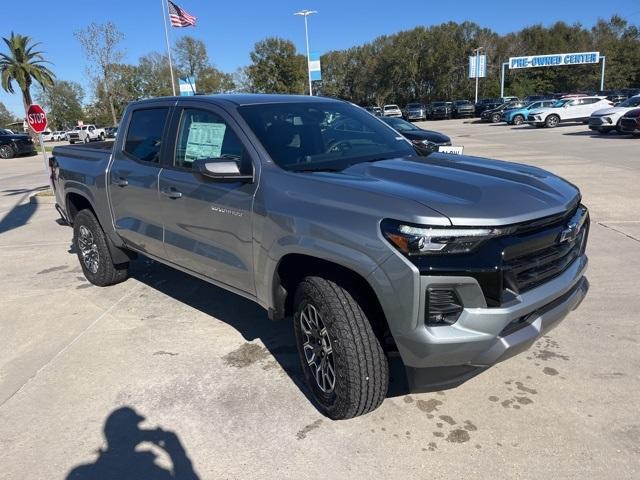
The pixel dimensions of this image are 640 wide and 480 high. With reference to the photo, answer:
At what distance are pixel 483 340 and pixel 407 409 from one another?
0.89 metres

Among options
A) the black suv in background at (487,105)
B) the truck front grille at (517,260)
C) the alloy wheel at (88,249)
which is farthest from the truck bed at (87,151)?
the black suv in background at (487,105)

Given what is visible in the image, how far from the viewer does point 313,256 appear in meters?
2.83

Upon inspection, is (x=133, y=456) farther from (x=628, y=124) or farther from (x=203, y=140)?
(x=628, y=124)

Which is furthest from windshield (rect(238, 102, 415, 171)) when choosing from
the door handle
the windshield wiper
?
the door handle

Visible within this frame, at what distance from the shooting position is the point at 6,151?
28562mm

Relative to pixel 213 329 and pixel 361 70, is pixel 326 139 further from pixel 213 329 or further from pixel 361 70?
pixel 361 70

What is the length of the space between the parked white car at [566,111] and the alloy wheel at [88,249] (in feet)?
95.9

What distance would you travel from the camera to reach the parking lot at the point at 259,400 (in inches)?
106

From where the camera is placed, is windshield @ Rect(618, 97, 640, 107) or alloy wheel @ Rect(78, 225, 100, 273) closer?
alloy wheel @ Rect(78, 225, 100, 273)

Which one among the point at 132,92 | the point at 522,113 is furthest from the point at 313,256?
the point at 132,92

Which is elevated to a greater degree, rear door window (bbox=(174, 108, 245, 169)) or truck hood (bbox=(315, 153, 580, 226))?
rear door window (bbox=(174, 108, 245, 169))

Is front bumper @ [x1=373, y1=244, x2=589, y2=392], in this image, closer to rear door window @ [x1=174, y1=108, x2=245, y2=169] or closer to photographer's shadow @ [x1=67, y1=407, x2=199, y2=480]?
photographer's shadow @ [x1=67, y1=407, x2=199, y2=480]

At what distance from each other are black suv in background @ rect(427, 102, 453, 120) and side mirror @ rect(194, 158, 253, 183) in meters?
47.9

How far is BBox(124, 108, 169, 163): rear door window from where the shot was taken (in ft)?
13.9
